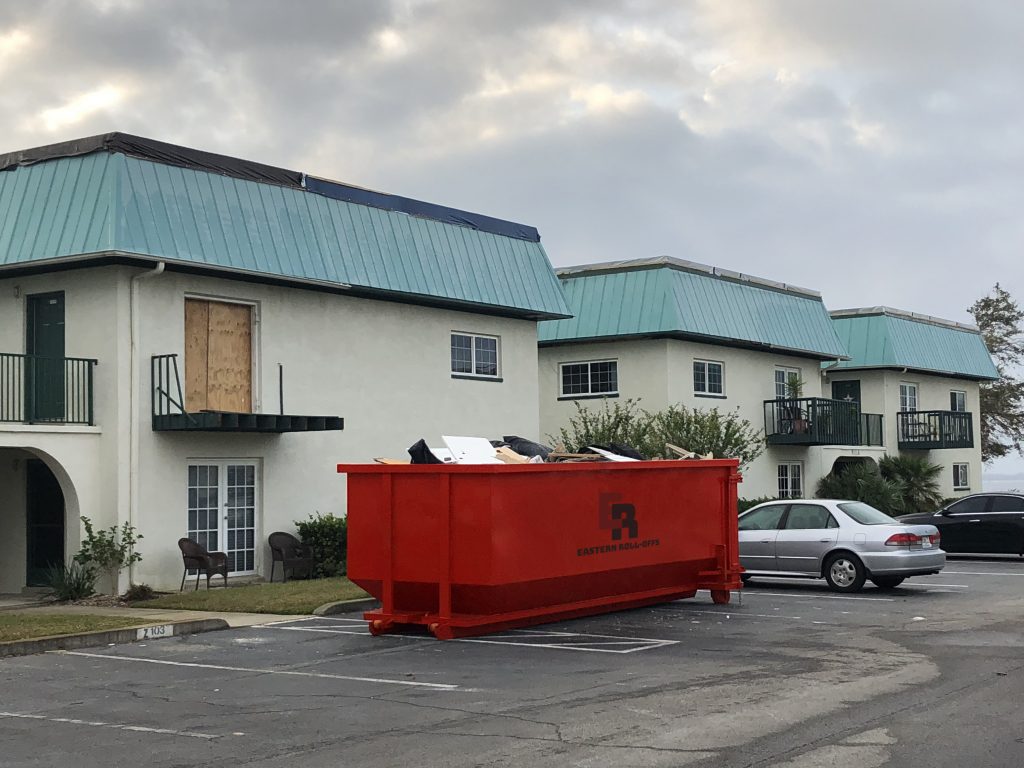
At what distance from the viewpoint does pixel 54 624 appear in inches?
624

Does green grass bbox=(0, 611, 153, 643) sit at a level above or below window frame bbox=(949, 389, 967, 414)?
below

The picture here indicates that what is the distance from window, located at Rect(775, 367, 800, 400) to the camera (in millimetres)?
37125

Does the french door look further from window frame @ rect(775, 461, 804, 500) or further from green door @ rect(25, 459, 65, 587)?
window frame @ rect(775, 461, 804, 500)

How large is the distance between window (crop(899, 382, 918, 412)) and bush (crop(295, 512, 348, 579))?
26225 millimetres

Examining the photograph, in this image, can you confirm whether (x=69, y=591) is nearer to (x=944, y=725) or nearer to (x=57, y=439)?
(x=57, y=439)

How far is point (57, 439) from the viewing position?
1978 centimetres

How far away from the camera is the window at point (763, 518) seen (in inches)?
822

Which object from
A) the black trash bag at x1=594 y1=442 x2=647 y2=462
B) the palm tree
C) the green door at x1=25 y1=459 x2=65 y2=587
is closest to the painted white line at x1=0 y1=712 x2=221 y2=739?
the black trash bag at x1=594 y1=442 x2=647 y2=462

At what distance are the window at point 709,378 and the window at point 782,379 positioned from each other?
3.10m

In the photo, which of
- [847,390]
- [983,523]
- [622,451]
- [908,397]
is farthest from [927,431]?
[622,451]

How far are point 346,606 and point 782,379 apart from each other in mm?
22259

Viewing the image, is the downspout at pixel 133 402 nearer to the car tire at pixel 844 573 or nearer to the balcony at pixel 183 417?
the balcony at pixel 183 417

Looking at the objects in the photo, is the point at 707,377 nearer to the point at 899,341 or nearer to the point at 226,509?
the point at 899,341

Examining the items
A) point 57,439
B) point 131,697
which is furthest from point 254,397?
point 131,697
